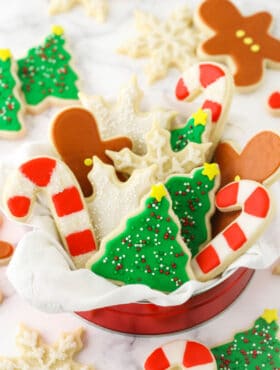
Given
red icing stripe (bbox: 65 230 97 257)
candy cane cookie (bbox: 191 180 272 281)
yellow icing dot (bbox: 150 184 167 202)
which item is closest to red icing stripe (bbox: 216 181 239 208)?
candy cane cookie (bbox: 191 180 272 281)

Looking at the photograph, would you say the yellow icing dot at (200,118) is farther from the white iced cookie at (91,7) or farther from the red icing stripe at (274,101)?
the white iced cookie at (91,7)

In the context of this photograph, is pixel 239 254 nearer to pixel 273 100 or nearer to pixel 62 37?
pixel 273 100

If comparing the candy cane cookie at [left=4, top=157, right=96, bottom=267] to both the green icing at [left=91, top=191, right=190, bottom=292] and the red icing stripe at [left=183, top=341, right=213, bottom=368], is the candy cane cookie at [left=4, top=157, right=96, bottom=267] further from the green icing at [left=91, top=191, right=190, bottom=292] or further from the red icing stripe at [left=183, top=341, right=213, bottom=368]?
the red icing stripe at [left=183, top=341, right=213, bottom=368]

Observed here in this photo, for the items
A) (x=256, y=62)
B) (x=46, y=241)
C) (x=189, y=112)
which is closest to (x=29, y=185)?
(x=46, y=241)

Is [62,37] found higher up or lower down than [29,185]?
higher up

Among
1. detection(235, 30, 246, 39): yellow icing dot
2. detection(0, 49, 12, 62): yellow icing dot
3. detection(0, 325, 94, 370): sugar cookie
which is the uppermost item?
detection(0, 49, 12, 62): yellow icing dot

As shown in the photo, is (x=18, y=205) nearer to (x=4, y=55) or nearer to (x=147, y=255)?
(x=147, y=255)
